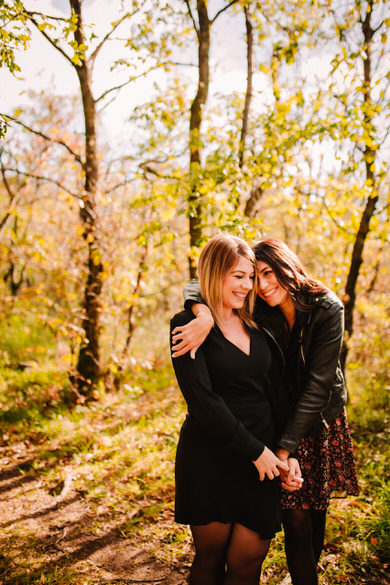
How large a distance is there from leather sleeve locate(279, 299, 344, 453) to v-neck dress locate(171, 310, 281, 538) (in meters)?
0.23

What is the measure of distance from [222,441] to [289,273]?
1.02m

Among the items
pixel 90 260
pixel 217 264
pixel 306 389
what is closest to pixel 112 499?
pixel 306 389

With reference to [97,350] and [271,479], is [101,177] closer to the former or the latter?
[97,350]

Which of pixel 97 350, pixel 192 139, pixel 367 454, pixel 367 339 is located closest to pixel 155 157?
pixel 192 139

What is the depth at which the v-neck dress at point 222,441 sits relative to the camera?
1727 millimetres


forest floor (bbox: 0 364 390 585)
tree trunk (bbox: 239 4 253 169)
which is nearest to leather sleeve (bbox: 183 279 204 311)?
forest floor (bbox: 0 364 390 585)

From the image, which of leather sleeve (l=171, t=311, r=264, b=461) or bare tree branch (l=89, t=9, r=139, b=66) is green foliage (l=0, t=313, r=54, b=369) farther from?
leather sleeve (l=171, t=311, r=264, b=461)

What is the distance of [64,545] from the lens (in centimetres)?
296

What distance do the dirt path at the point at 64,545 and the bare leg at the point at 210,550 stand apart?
1086 mm

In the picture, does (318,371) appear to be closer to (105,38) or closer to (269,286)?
(269,286)

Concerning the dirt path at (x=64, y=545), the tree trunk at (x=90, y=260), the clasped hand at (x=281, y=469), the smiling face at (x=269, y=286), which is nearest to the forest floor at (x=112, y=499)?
the dirt path at (x=64, y=545)

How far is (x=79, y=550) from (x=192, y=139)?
435 centimetres

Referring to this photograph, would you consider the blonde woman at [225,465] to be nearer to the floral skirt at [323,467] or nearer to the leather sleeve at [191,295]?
the leather sleeve at [191,295]

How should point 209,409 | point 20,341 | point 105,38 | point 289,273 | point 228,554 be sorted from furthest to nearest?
point 20,341 → point 105,38 → point 289,273 → point 228,554 → point 209,409
